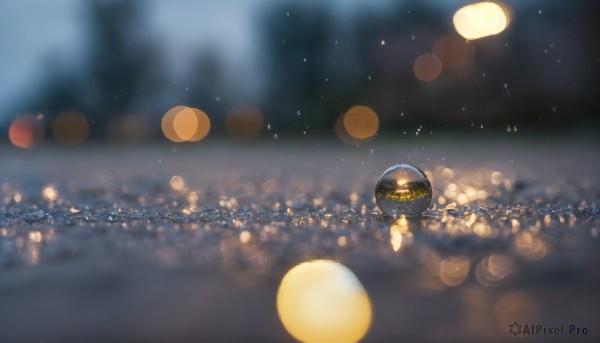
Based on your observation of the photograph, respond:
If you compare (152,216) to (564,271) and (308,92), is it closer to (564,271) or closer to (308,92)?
(564,271)

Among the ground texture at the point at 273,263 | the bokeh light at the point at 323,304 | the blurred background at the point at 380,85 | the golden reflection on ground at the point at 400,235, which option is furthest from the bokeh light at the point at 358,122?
the bokeh light at the point at 323,304

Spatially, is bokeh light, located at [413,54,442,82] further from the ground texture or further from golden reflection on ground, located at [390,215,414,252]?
golden reflection on ground, located at [390,215,414,252]

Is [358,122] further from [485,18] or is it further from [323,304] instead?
[323,304]

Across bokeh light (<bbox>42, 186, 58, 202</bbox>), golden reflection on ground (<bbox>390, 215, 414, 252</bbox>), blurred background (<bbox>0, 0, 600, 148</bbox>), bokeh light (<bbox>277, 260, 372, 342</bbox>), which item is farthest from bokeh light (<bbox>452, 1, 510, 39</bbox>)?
bokeh light (<bbox>277, 260, 372, 342</bbox>)

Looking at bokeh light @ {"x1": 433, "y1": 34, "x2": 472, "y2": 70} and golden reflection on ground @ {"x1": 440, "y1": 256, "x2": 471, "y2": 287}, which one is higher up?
bokeh light @ {"x1": 433, "y1": 34, "x2": 472, "y2": 70}

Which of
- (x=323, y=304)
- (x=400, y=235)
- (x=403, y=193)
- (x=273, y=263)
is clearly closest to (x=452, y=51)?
(x=403, y=193)

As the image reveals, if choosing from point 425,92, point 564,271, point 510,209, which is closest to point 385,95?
point 425,92
